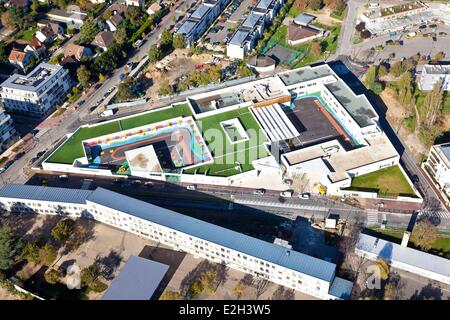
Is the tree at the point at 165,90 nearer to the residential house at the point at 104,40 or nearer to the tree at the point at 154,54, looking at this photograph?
the tree at the point at 154,54

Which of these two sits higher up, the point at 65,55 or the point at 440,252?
the point at 65,55

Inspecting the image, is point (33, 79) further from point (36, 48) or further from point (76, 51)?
point (36, 48)

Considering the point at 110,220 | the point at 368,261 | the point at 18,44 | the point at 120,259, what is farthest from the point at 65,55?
the point at 368,261

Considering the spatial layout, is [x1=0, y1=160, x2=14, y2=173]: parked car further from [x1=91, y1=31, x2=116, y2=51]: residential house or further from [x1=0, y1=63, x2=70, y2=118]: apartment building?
[x1=91, y1=31, x2=116, y2=51]: residential house

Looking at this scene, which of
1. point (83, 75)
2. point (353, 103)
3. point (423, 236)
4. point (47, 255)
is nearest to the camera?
point (423, 236)

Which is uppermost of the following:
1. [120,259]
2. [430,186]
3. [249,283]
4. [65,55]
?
[65,55]

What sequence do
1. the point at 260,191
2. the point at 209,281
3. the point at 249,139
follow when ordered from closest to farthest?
the point at 209,281, the point at 260,191, the point at 249,139

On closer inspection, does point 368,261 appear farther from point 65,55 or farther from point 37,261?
point 65,55

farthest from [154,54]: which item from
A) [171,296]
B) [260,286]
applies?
[260,286]
